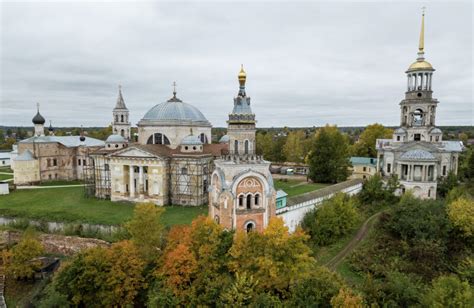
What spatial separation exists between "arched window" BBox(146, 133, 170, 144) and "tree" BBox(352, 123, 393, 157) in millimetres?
34323

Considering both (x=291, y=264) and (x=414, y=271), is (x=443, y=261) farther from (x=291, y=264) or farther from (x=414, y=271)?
(x=291, y=264)

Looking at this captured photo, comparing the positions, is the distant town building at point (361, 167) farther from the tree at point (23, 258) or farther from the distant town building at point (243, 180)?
the tree at point (23, 258)

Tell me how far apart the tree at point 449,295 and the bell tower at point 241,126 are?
1347 centimetres

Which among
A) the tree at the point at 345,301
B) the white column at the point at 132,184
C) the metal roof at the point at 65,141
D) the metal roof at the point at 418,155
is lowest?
the tree at the point at 345,301

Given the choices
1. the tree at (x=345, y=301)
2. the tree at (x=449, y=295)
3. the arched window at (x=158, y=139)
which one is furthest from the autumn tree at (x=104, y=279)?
the arched window at (x=158, y=139)

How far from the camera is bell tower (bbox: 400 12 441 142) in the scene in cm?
3747

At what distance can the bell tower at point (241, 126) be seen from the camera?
77.5 feet

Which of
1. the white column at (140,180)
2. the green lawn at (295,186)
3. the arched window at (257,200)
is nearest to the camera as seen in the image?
the arched window at (257,200)

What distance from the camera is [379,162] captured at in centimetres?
3978

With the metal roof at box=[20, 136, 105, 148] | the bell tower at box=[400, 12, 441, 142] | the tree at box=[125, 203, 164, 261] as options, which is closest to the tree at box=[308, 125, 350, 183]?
the bell tower at box=[400, 12, 441, 142]

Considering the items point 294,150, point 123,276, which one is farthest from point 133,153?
point 294,150

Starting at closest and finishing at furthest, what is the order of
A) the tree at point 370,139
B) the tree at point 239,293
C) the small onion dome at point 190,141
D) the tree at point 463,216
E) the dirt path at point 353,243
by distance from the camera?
the tree at point 239,293
the dirt path at point 353,243
the tree at point 463,216
the small onion dome at point 190,141
the tree at point 370,139

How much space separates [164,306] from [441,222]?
69.4 feet

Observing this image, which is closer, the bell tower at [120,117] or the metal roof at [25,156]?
the metal roof at [25,156]
